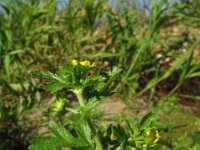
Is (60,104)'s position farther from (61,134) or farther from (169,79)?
(169,79)

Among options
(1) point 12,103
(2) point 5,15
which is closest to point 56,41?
(2) point 5,15

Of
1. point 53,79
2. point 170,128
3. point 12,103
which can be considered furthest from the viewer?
point 12,103

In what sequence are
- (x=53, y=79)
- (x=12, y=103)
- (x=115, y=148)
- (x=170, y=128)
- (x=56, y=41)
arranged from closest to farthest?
(x=53, y=79)
(x=115, y=148)
(x=170, y=128)
(x=12, y=103)
(x=56, y=41)

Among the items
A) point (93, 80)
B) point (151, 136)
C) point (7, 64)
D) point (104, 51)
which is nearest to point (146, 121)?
point (151, 136)

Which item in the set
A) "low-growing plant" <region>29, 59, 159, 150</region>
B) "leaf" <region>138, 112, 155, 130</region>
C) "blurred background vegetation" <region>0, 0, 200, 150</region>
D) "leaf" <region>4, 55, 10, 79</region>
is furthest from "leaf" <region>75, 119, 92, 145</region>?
"leaf" <region>4, 55, 10, 79</region>

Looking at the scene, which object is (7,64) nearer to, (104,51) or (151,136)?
(104,51)

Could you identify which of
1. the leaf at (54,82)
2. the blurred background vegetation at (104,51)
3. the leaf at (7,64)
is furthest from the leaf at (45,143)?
the leaf at (7,64)

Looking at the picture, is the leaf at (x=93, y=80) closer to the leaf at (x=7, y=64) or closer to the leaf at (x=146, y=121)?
the leaf at (x=146, y=121)
